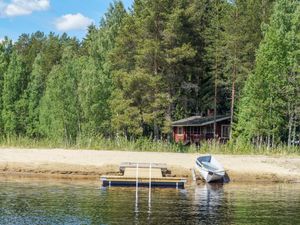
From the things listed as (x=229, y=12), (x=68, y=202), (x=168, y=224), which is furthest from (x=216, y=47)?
(x=168, y=224)

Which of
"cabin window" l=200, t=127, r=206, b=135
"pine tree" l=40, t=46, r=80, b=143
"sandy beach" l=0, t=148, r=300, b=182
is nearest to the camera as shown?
"sandy beach" l=0, t=148, r=300, b=182

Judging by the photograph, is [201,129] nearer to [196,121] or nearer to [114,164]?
[196,121]

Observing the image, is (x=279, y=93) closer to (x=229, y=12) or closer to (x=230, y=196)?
(x=229, y=12)

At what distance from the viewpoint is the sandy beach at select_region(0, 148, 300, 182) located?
39656 mm

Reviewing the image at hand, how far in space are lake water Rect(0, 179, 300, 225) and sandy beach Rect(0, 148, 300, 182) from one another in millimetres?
2845

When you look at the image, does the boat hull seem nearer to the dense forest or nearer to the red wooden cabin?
the dense forest

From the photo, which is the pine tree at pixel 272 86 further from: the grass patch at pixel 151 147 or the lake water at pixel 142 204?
the lake water at pixel 142 204

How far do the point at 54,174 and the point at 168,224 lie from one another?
1887cm

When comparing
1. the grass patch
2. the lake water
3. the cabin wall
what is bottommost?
the lake water

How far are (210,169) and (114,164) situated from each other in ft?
22.1

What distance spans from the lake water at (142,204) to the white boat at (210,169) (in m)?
1.05

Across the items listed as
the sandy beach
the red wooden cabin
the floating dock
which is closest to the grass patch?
the sandy beach

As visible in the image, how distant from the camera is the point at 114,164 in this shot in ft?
132

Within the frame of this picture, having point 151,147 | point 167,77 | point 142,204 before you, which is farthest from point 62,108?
point 142,204
